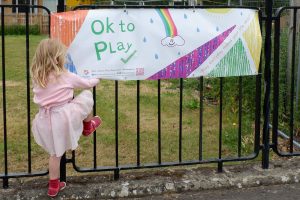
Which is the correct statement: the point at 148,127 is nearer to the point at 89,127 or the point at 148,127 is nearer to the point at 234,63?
the point at 234,63

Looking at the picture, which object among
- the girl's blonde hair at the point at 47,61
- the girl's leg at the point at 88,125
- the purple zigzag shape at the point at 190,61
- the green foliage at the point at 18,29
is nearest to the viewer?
the girl's blonde hair at the point at 47,61

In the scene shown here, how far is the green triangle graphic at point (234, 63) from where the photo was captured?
4.32 metres

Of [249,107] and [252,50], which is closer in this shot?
[252,50]

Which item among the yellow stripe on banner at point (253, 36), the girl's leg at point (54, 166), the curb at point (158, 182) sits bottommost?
the curb at point (158, 182)

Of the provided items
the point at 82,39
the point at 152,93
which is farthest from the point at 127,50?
the point at 152,93

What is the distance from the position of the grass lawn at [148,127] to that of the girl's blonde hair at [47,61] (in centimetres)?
157

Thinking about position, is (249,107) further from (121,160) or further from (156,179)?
(156,179)

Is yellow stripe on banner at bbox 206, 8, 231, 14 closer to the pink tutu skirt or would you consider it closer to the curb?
the pink tutu skirt

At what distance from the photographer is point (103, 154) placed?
18.1ft

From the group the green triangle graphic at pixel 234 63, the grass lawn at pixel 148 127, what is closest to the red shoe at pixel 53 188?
the grass lawn at pixel 148 127

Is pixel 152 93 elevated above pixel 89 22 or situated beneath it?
situated beneath

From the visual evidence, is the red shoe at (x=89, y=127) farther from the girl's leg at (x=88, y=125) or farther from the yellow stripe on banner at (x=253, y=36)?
the yellow stripe on banner at (x=253, y=36)

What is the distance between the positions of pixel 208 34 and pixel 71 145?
1419mm

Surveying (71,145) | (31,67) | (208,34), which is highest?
(208,34)
